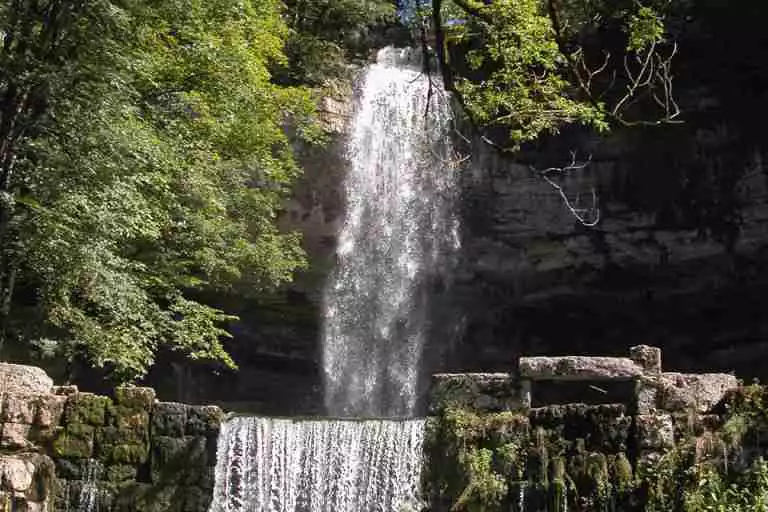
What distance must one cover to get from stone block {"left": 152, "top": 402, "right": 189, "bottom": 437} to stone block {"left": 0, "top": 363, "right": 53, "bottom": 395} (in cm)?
129

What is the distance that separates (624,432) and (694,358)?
1104 cm

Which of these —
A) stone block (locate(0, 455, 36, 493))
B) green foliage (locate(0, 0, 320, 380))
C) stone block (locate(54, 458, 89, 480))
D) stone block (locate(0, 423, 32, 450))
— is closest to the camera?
stone block (locate(0, 455, 36, 493))

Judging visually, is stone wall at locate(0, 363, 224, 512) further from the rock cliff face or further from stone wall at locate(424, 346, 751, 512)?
the rock cliff face

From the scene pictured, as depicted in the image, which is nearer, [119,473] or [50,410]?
[50,410]

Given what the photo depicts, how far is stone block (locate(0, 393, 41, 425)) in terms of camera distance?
10805 mm

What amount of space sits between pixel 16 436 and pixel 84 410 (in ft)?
2.79

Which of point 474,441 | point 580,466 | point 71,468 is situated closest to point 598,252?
point 474,441

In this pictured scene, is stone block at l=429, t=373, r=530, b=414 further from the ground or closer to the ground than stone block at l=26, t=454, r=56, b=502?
further from the ground

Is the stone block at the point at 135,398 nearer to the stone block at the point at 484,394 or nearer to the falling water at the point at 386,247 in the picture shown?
the stone block at the point at 484,394

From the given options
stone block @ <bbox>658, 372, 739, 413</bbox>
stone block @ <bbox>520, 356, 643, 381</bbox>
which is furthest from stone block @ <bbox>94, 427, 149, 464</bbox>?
stone block @ <bbox>658, 372, 739, 413</bbox>

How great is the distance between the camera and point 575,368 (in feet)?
34.0

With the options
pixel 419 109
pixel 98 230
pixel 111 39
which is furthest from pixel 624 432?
pixel 419 109

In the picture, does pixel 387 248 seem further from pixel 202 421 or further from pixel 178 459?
pixel 178 459

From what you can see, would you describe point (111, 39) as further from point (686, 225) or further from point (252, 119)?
point (686, 225)
